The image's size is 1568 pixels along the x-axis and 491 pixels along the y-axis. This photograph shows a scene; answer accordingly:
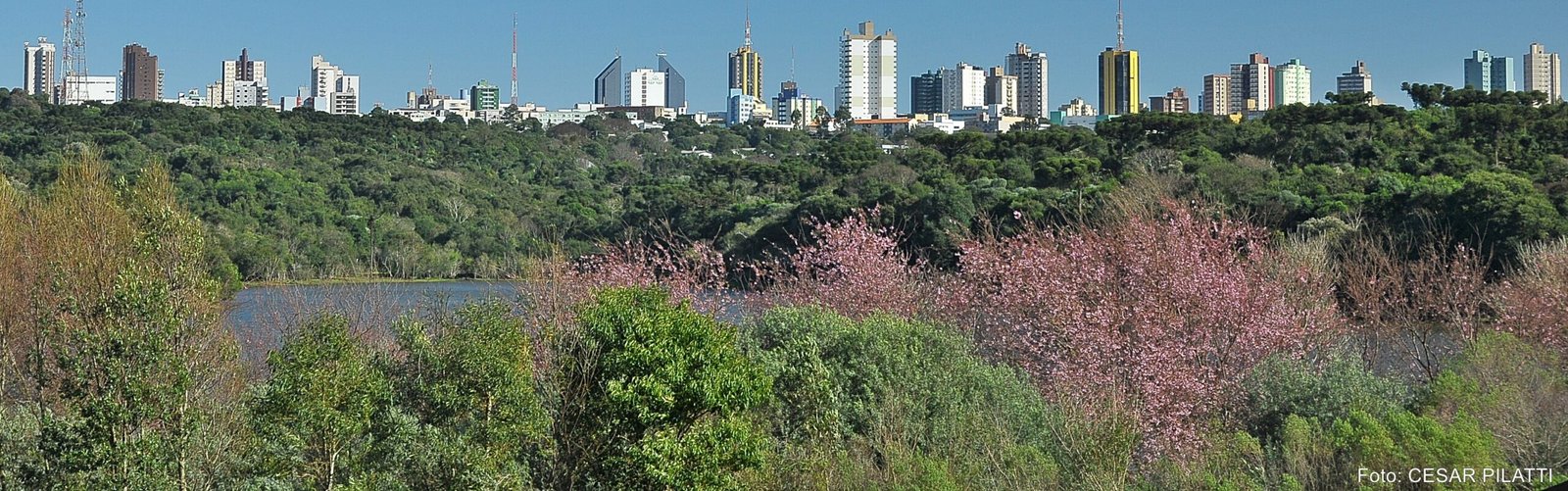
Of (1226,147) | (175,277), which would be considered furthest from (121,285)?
(1226,147)

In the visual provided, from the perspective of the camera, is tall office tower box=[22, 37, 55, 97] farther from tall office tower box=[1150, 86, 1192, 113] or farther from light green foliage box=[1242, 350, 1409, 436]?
light green foliage box=[1242, 350, 1409, 436]

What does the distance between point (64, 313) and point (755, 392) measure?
14.7 feet

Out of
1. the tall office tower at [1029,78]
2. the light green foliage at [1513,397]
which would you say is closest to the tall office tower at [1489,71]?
the tall office tower at [1029,78]

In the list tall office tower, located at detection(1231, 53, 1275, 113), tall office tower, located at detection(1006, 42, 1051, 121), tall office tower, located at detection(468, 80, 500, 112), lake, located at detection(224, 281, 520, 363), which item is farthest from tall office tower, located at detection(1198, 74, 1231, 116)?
lake, located at detection(224, 281, 520, 363)

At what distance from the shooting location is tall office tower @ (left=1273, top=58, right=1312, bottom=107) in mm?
111375

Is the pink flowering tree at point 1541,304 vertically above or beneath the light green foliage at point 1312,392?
above

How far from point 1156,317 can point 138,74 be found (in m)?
122

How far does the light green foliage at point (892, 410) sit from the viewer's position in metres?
8.72

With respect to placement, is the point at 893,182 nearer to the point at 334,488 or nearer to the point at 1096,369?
the point at 1096,369

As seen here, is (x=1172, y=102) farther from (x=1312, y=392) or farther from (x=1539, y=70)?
(x=1312, y=392)

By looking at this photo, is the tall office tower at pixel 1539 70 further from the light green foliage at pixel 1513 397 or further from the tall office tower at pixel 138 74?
the tall office tower at pixel 138 74

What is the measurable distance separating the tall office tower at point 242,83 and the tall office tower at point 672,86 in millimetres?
44957

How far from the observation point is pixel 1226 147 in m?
32.0

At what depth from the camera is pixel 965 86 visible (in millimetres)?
134750
